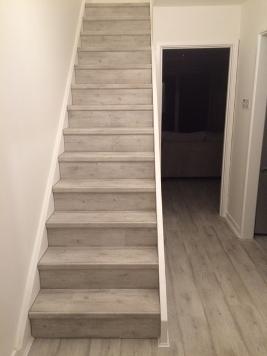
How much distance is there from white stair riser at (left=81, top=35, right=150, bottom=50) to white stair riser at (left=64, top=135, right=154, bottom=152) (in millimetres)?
1385

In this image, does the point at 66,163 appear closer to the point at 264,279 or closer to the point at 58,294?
the point at 58,294

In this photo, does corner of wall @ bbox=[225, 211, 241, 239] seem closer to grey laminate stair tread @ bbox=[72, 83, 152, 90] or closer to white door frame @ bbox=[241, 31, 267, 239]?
white door frame @ bbox=[241, 31, 267, 239]

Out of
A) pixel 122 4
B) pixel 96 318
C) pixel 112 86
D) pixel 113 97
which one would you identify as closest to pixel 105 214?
pixel 96 318

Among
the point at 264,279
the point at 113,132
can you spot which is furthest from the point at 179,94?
the point at 264,279

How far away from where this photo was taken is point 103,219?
2381mm

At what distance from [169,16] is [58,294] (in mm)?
3077

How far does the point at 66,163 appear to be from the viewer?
271 cm

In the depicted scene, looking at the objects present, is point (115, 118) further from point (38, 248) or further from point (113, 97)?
point (38, 248)

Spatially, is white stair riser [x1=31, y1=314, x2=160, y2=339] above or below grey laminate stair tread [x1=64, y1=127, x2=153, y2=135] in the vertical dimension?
below

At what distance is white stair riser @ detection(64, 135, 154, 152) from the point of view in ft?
9.46

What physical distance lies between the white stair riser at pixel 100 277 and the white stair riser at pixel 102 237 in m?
0.25

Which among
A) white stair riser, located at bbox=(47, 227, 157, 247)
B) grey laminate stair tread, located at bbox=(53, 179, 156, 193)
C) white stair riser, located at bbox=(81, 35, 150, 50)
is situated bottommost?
white stair riser, located at bbox=(47, 227, 157, 247)

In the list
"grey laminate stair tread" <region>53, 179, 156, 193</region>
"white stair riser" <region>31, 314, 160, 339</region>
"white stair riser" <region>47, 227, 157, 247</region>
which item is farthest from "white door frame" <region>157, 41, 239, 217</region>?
"white stair riser" <region>31, 314, 160, 339</region>

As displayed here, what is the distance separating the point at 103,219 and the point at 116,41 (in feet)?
7.68
